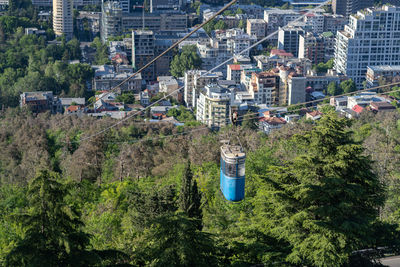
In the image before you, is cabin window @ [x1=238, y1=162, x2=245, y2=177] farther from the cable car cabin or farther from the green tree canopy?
the green tree canopy

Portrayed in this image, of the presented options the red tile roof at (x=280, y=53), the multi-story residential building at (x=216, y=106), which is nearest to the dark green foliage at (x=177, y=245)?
the multi-story residential building at (x=216, y=106)

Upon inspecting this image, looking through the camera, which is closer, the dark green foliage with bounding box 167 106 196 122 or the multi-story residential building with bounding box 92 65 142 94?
the dark green foliage with bounding box 167 106 196 122

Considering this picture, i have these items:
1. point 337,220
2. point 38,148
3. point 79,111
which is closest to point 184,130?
point 38,148

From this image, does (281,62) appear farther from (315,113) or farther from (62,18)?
(62,18)

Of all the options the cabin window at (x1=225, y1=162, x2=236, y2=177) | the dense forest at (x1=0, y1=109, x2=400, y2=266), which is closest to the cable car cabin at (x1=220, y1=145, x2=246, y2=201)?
the cabin window at (x1=225, y1=162, x2=236, y2=177)

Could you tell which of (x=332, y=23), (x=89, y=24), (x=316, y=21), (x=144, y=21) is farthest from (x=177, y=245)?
(x=89, y=24)

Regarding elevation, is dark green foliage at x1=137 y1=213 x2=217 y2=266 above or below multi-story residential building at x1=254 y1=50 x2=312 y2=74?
above

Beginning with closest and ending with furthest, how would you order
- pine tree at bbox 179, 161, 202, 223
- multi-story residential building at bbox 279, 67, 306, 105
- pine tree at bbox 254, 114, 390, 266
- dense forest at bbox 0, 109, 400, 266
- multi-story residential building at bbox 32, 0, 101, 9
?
1. dense forest at bbox 0, 109, 400, 266
2. pine tree at bbox 254, 114, 390, 266
3. pine tree at bbox 179, 161, 202, 223
4. multi-story residential building at bbox 279, 67, 306, 105
5. multi-story residential building at bbox 32, 0, 101, 9
